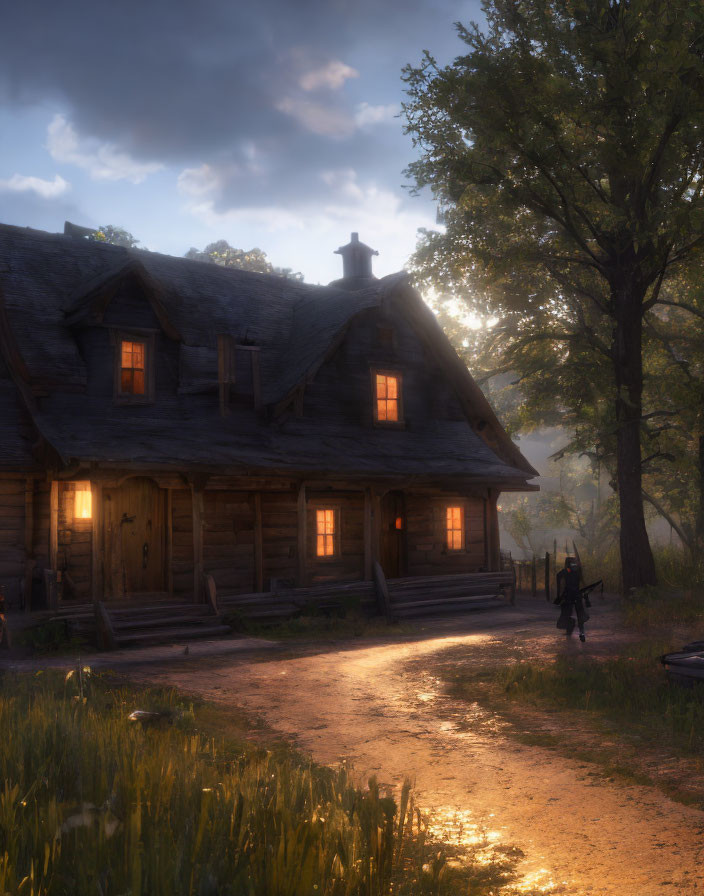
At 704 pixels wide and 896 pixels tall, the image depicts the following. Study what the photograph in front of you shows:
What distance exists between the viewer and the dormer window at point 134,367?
65.0 feet

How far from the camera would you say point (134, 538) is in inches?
775

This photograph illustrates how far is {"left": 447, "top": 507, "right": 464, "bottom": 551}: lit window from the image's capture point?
24.5m

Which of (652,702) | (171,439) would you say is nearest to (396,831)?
(652,702)

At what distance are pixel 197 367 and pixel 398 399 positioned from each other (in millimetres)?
5956

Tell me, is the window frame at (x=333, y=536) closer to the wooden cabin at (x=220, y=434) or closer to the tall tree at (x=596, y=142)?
the wooden cabin at (x=220, y=434)

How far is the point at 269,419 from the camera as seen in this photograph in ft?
70.7

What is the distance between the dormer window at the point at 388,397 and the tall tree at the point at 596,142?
3653mm

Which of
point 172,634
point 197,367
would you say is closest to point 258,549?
point 172,634

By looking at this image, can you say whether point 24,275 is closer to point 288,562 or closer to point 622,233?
point 288,562

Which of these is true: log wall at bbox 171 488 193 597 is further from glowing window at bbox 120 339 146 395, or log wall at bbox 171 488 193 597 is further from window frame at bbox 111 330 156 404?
glowing window at bbox 120 339 146 395

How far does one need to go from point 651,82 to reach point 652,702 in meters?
13.8

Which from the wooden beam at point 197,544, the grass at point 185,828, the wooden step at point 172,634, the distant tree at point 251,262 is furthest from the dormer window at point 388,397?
the distant tree at point 251,262

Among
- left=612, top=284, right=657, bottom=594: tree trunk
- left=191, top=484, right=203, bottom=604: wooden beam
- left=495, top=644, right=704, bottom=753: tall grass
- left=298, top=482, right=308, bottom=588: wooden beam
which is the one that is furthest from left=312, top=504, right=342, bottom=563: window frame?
left=495, top=644, right=704, bottom=753: tall grass

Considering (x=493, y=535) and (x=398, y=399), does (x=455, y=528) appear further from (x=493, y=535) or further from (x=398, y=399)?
(x=398, y=399)
